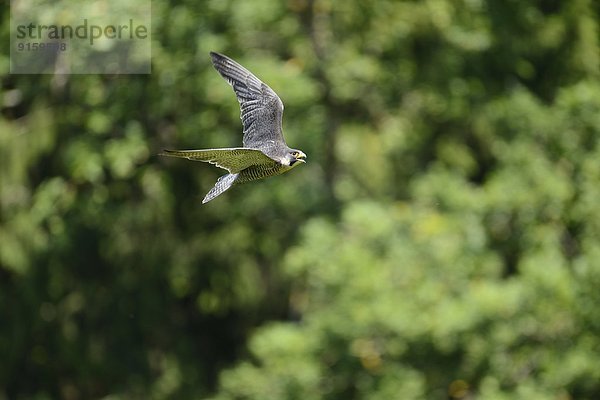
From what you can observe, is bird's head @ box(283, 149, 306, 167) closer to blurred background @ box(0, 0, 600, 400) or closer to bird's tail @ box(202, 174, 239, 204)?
bird's tail @ box(202, 174, 239, 204)

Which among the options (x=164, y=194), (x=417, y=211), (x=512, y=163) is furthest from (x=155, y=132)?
(x=512, y=163)

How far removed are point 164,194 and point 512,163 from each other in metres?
3.10

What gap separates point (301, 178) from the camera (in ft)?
36.5

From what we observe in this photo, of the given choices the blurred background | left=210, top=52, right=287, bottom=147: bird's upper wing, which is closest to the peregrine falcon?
left=210, top=52, right=287, bottom=147: bird's upper wing

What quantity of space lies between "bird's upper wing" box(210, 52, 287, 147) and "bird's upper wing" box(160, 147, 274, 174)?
396mm

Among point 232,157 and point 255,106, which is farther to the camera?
point 255,106

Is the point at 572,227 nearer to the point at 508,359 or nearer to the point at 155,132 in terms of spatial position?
the point at 508,359

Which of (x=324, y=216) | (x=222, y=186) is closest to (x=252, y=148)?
(x=222, y=186)

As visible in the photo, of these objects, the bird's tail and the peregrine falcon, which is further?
the bird's tail

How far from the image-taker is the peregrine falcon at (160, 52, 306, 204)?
13.0ft

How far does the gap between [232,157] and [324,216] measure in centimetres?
673

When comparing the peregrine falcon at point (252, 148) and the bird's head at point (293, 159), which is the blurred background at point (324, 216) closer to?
Result: the peregrine falcon at point (252, 148)

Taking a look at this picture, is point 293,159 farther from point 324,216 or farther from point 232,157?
point 324,216

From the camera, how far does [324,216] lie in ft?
35.2
